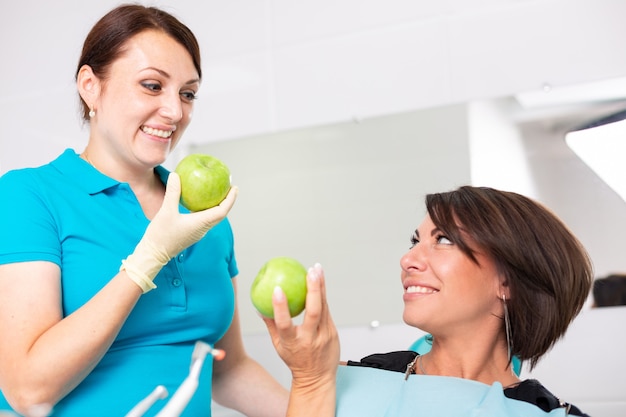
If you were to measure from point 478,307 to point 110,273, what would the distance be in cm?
71

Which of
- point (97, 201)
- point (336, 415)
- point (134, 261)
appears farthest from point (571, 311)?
point (97, 201)

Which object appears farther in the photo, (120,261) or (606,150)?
(606,150)

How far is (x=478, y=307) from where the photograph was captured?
4.78 feet

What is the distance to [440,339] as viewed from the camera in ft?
4.88

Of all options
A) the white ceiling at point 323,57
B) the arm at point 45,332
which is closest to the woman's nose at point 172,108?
the arm at point 45,332

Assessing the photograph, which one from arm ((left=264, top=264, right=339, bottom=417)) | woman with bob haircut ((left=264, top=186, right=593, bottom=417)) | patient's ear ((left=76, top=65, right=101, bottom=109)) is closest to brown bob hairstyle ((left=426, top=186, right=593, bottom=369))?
woman with bob haircut ((left=264, top=186, right=593, bottom=417))

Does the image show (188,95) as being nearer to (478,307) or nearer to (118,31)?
(118,31)

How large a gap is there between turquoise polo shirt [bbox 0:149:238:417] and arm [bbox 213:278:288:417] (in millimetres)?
137

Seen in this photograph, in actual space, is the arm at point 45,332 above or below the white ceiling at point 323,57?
below

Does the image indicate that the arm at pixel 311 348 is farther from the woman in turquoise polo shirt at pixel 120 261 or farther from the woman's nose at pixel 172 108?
the woman's nose at pixel 172 108

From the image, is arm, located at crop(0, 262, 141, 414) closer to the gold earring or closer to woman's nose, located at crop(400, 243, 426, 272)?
woman's nose, located at crop(400, 243, 426, 272)

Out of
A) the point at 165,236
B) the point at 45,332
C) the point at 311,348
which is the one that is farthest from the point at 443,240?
the point at 45,332

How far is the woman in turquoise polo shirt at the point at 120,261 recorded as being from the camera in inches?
49.1

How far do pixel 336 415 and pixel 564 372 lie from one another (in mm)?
1222
